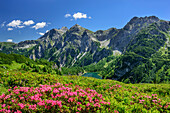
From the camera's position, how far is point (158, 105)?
10.1 metres

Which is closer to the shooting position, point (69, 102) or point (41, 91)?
point (69, 102)

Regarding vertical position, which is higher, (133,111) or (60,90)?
(60,90)

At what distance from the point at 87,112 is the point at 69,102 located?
1448mm

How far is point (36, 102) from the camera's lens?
25.7 ft

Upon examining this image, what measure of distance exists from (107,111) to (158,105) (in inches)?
229

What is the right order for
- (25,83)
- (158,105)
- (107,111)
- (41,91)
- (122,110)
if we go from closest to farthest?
1. (107,111)
2. (122,110)
3. (41,91)
4. (158,105)
5. (25,83)

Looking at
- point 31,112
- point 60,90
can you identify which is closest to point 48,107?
point 31,112

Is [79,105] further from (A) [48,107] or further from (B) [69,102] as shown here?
(A) [48,107]

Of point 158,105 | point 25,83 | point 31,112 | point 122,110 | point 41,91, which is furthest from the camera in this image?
point 25,83

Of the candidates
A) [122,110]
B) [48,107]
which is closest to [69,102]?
[48,107]

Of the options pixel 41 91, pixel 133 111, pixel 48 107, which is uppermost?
pixel 41 91

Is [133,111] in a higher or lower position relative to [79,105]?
lower

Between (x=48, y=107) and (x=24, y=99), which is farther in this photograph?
(x=24, y=99)

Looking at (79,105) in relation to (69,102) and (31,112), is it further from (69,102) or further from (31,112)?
(31,112)
